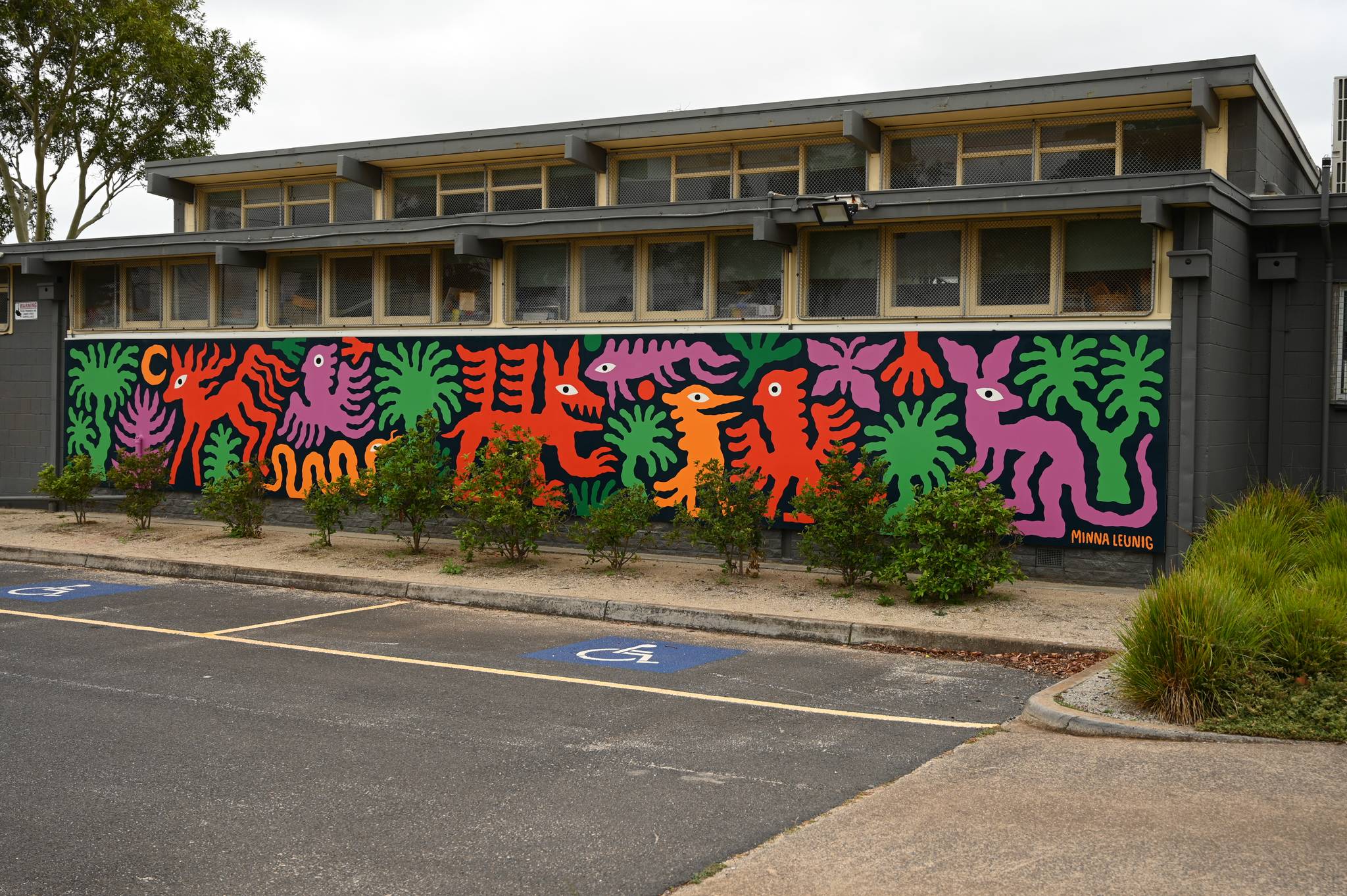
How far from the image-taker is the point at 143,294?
19.7 meters

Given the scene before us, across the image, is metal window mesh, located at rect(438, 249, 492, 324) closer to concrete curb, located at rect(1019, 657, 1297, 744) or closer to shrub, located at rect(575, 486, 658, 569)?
shrub, located at rect(575, 486, 658, 569)

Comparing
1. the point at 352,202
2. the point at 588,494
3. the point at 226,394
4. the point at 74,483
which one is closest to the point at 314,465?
the point at 226,394

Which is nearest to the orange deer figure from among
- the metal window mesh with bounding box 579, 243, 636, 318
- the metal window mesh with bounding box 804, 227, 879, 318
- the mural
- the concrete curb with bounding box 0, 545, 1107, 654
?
the mural

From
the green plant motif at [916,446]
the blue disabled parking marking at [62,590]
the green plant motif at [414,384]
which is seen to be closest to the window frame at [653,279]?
the green plant motif at [916,446]

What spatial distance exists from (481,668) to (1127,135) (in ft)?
31.9

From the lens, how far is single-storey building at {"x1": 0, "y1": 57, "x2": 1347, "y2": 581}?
13.2 m

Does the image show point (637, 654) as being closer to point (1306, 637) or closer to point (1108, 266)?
point (1306, 637)

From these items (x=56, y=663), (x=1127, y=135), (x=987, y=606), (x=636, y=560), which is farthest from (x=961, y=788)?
(x=1127, y=135)

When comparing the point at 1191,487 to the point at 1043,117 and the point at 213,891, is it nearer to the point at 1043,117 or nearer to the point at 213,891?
the point at 1043,117

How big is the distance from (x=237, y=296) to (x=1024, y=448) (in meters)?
11.7

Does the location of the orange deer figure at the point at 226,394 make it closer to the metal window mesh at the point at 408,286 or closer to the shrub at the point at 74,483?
the shrub at the point at 74,483

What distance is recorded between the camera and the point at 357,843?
18.6 feet

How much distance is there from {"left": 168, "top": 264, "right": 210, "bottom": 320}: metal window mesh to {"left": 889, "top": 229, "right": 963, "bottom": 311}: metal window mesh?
10.6m

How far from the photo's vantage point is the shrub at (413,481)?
1513 cm
